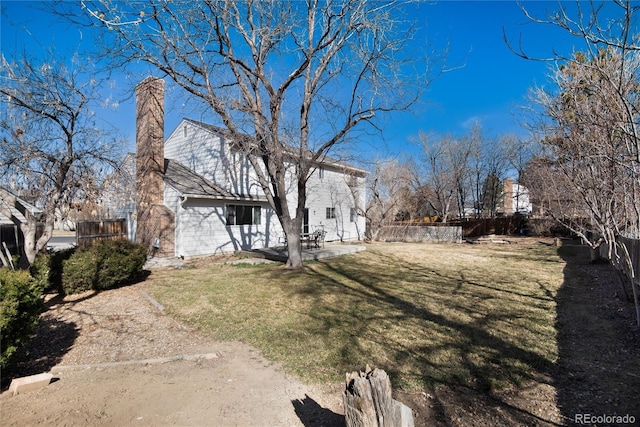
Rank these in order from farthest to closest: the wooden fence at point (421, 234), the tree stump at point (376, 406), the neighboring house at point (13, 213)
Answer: the wooden fence at point (421, 234), the neighboring house at point (13, 213), the tree stump at point (376, 406)

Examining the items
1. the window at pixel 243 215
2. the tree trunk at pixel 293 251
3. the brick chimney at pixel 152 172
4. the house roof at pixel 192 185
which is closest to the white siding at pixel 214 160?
the house roof at pixel 192 185

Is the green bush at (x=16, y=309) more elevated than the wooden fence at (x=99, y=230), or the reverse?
the wooden fence at (x=99, y=230)

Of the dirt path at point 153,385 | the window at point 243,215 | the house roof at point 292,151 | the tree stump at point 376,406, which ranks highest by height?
the house roof at point 292,151

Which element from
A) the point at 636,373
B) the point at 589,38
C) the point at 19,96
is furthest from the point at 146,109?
the point at 636,373

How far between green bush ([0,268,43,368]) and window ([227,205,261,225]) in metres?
11.0

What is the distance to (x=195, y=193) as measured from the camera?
13180mm

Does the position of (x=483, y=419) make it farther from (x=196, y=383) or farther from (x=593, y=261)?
(x=593, y=261)

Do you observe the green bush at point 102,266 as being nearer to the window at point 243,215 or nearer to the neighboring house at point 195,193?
the neighboring house at point 195,193

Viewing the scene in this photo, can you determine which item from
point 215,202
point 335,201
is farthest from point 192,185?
point 335,201

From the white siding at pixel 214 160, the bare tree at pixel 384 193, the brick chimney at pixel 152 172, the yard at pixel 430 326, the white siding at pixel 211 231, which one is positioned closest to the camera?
the yard at pixel 430 326

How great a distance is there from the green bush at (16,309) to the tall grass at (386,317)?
2.31 metres

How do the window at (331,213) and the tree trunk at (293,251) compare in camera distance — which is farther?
the window at (331,213)

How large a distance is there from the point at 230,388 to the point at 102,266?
5886mm

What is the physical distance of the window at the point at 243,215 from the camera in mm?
14950
